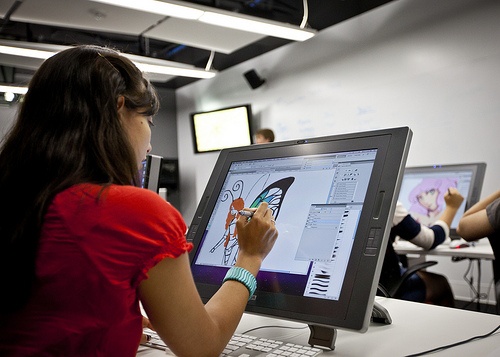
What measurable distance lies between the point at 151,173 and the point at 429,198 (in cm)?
231

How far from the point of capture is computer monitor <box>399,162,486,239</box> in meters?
3.39

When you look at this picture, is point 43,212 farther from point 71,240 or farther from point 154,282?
point 154,282

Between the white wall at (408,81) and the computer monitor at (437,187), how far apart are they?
867 millimetres

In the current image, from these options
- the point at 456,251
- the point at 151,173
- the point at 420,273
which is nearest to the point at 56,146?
the point at 151,173

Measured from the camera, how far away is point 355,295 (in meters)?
0.90

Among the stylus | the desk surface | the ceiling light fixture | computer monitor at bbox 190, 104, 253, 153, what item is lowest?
the desk surface

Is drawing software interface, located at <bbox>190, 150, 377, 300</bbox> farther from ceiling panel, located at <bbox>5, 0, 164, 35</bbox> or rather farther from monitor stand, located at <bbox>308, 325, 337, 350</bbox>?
ceiling panel, located at <bbox>5, 0, 164, 35</bbox>

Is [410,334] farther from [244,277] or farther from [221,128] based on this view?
[221,128]

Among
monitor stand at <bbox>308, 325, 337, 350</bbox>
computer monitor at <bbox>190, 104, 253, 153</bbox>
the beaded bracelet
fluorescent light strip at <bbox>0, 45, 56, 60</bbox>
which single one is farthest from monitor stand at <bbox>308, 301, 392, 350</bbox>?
computer monitor at <bbox>190, 104, 253, 153</bbox>

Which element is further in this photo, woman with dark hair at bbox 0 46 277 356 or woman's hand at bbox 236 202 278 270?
woman's hand at bbox 236 202 278 270

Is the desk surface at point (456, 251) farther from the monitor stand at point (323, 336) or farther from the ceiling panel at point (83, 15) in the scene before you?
the ceiling panel at point (83, 15)

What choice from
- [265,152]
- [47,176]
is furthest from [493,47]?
[47,176]

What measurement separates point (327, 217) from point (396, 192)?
0.15 m

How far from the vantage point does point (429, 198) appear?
3.59 m
